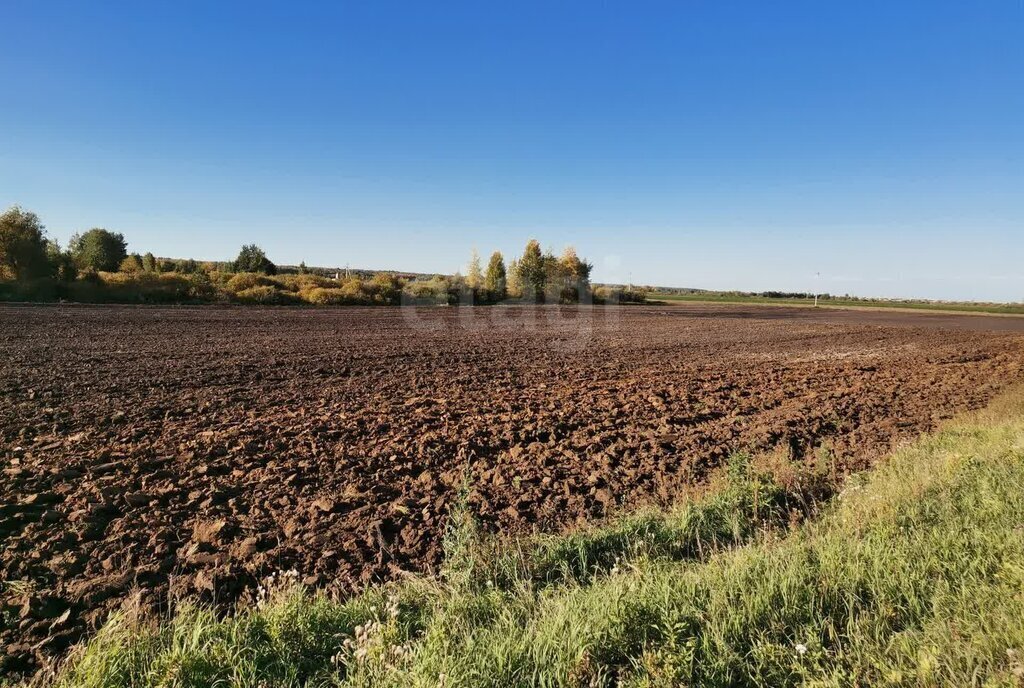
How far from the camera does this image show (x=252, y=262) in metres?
70.3

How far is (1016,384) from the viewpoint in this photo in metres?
14.2

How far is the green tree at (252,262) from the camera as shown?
230 ft

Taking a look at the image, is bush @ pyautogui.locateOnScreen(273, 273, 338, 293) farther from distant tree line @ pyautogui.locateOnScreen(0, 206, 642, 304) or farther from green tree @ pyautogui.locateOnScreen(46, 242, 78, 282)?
green tree @ pyautogui.locateOnScreen(46, 242, 78, 282)

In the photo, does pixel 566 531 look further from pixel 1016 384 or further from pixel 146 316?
pixel 146 316

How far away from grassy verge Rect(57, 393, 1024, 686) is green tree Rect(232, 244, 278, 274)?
75057mm

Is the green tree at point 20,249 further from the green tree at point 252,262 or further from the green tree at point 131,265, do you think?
the green tree at point 252,262

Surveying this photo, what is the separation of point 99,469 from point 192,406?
3518 mm

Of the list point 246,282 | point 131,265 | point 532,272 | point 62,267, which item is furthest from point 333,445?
point 532,272

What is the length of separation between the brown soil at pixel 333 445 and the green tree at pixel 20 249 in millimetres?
34307

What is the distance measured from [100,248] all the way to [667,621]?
7974 centimetres

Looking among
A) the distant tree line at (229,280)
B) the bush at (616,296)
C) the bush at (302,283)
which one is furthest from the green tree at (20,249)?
the bush at (616,296)

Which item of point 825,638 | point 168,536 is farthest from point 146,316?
point 825,638

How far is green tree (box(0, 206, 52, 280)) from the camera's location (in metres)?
42.6

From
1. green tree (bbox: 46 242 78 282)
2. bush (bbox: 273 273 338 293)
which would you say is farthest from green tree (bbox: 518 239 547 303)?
green tree (bbox: 46 242 78 282)
